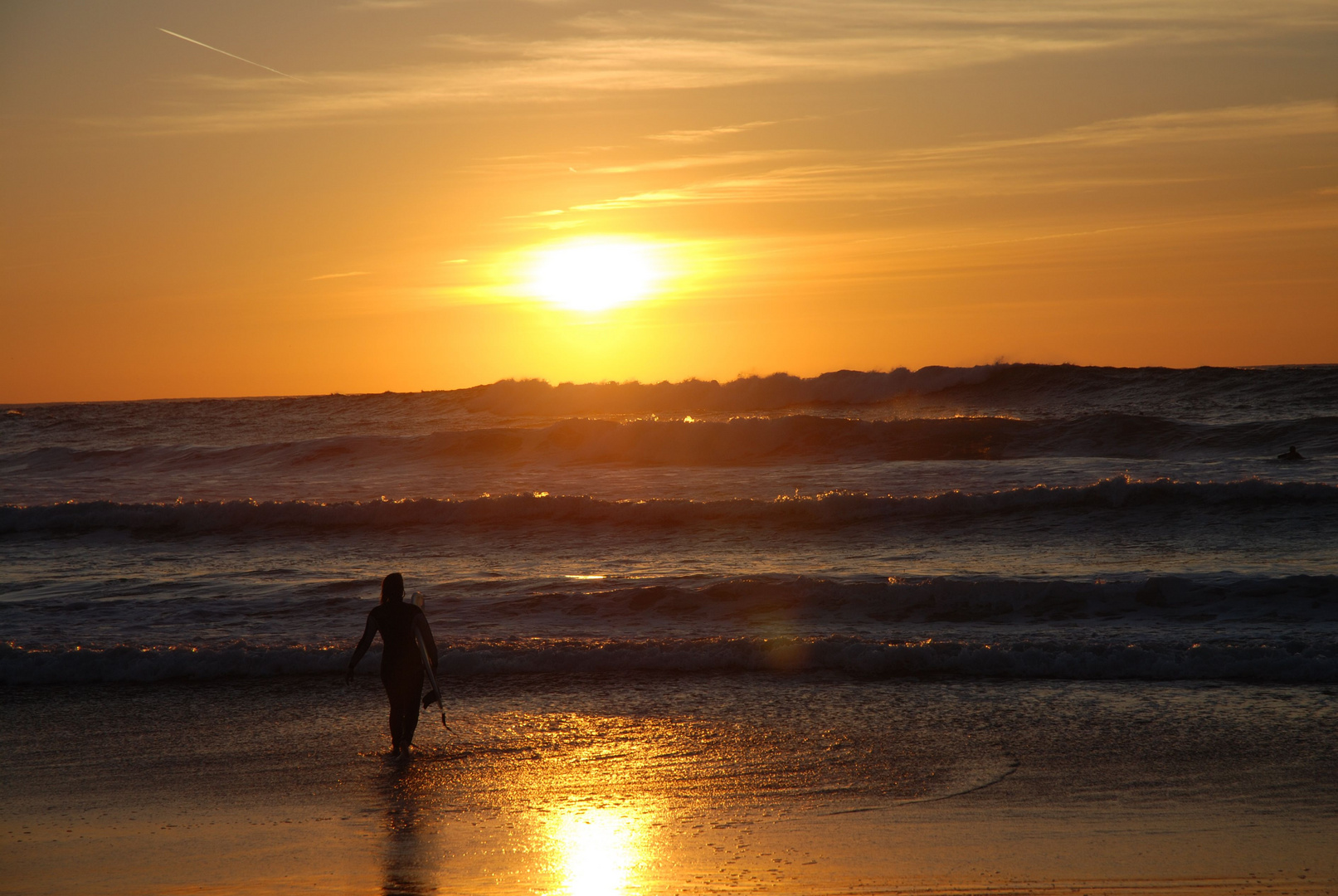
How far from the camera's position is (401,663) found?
7.12 m

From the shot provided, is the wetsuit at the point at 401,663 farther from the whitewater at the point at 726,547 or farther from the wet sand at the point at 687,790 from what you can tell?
the whitewater at the point at 726,547

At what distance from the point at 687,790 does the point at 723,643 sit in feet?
11.9

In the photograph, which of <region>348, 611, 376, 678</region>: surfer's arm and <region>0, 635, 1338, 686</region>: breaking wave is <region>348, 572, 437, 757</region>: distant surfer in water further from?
<region>0, 635, 1338, 686</region>: breaking wave

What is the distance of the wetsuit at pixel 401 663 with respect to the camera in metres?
7.11

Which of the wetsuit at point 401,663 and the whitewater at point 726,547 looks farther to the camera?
the whitewater at point 726,547

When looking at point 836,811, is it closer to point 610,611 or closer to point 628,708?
point 628,708

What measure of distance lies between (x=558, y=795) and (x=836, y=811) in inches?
65.6

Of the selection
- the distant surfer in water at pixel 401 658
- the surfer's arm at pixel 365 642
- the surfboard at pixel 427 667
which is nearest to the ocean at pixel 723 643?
the distant surfer in water at pixel 401 658

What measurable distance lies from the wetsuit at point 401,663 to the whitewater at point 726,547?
7.86ft

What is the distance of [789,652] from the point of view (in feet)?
31.6

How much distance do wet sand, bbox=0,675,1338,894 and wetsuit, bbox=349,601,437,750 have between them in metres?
0.27

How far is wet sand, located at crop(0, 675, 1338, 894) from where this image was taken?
5035 mm

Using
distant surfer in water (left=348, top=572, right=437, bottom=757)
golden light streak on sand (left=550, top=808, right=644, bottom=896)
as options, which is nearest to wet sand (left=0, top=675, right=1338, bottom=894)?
golden light streak on sand (left=550, top=808, right=644, bottom=896)

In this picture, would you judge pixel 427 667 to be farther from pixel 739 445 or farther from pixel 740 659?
pixel 739 445
